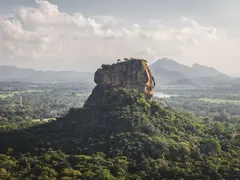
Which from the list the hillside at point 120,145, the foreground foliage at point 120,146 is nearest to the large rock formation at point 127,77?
the hillside at point 120,145

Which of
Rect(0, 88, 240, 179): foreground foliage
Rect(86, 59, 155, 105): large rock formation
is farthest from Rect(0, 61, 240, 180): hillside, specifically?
Rect(86, 59, 155, 105): large rock formation

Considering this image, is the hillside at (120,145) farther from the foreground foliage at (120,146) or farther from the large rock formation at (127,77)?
the large rock formation at (127,77)

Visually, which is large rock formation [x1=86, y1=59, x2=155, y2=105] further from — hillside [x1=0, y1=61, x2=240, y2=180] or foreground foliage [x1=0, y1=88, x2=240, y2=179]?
foreground foliage [x1=0, y1=88, x2=240, y2=179]

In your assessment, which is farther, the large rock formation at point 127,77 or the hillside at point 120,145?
the large rock formation at point 127,77

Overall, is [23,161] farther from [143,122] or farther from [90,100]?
[90,100]

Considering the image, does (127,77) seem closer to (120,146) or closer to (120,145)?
(120,145)
